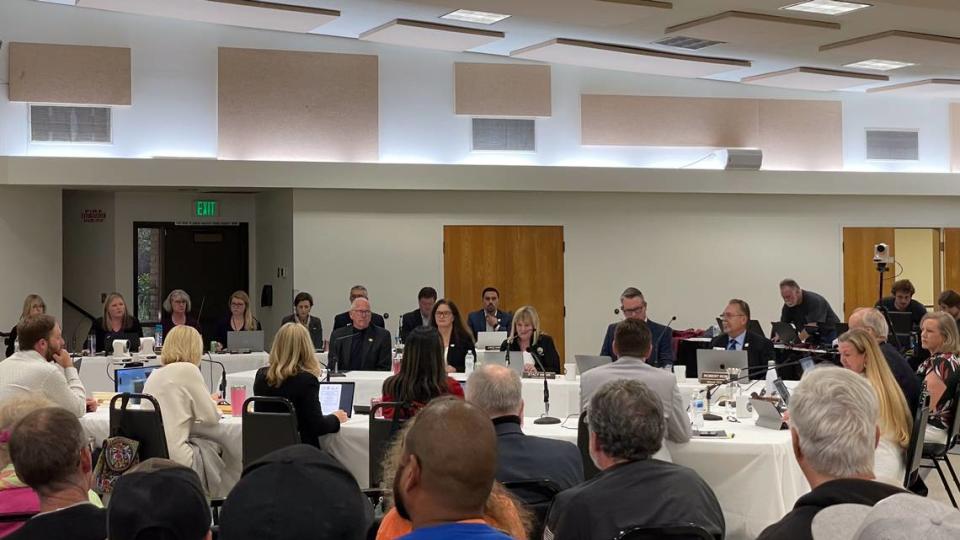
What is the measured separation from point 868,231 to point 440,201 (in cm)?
558

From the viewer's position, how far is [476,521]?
2.02 metres

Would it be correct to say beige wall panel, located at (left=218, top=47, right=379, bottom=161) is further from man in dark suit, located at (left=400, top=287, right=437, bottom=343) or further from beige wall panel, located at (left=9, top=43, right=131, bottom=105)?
man in dark suit, located at (left=400, top=287, right=437, bottom=343)

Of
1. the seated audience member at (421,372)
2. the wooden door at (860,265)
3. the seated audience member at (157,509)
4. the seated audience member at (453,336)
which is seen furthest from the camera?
the wooden door at (860,265)

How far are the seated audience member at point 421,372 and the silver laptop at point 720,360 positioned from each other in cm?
240

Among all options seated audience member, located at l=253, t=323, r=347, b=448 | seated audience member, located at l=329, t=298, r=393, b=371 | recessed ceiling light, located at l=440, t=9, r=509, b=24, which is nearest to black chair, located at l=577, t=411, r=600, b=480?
seated audience member, located at l=253, t=323, r=347, b=448

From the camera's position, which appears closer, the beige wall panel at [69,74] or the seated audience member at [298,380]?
the seated audience member at [298,380]

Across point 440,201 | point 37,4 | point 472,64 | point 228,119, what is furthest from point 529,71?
point 37,4

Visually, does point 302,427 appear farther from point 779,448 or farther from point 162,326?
point 162,326

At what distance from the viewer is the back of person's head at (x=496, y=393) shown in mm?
4289

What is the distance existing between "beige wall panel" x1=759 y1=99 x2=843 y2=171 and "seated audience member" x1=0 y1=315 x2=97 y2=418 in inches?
375

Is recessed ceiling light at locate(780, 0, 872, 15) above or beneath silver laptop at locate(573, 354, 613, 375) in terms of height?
above

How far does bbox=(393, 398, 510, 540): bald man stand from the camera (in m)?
2.00

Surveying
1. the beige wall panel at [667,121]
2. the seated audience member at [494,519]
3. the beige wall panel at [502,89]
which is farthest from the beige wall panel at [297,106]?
the seated audience member at [494,519]

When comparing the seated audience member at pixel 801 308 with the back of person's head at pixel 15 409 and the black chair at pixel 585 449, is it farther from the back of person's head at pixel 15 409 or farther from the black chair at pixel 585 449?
the back of person's head at pixel 15 409
